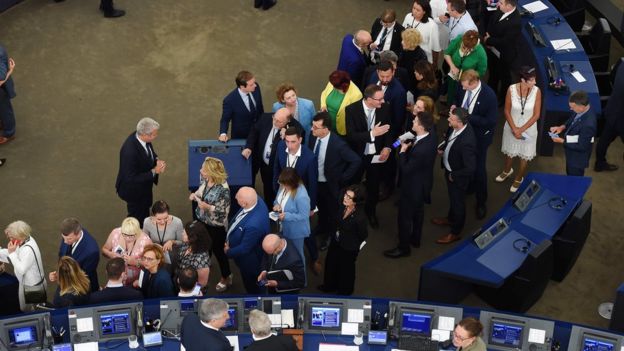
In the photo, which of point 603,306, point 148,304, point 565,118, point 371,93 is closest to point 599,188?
point 565,118

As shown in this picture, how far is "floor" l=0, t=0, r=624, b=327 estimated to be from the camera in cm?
828

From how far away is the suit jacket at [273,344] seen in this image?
579 centimetres

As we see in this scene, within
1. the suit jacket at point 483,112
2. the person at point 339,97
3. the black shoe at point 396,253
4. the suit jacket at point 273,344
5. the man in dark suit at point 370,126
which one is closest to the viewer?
the suit jacket at point 273,344

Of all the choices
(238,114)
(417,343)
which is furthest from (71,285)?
(417,343)

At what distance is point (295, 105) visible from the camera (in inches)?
311

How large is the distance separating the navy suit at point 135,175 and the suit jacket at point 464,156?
8.80ft

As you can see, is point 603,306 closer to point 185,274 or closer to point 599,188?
point 599,188

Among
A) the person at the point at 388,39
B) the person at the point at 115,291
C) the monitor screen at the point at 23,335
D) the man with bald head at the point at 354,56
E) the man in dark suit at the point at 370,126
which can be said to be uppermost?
the person at the point at 388,39

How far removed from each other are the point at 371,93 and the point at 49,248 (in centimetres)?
339

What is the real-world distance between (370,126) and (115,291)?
111 inches

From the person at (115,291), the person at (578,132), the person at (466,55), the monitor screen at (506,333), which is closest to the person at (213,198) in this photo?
the person at (115,291)

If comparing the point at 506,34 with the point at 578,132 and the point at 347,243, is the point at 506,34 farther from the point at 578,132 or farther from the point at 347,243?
the point at 347,243

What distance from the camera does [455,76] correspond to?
354 inches

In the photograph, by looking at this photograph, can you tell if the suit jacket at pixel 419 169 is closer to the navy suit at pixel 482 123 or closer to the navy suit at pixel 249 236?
the navy suit at pixel 482 123
